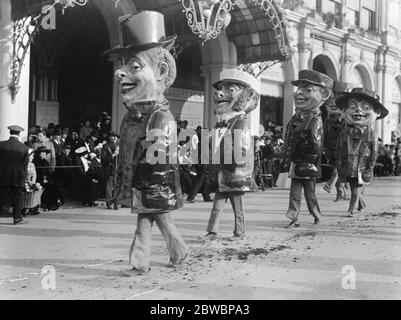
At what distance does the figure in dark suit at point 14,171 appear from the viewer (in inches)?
324

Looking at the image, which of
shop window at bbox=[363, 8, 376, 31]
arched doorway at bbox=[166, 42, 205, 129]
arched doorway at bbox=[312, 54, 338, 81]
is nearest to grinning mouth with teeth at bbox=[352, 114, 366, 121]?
arched doorway at bbox=[166, 42, 205, 129]

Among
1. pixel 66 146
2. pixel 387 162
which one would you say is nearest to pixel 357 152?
pixel 66 146

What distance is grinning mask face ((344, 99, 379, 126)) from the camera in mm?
9328

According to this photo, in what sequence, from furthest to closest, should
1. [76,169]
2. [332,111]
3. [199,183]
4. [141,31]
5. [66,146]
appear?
[332,111] < [66,146] < [199,183] < [76,169] < [141,31]

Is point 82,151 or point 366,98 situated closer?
point 366,98

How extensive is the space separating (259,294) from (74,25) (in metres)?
14.6

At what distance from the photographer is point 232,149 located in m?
6.85

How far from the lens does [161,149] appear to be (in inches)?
196

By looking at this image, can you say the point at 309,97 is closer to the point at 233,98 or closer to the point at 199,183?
the point at 233,98

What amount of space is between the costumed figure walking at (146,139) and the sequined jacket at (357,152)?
4750 mm

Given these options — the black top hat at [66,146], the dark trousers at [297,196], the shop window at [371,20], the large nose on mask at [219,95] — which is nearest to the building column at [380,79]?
the shop window at [371,20]

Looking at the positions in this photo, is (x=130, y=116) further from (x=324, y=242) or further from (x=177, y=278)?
(x=324, y=242)

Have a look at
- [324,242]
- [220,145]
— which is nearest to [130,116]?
[220,145]

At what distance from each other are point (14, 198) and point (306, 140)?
13.7ft
